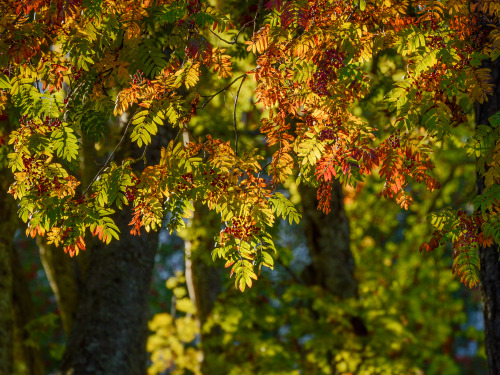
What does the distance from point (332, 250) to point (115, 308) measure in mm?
4845

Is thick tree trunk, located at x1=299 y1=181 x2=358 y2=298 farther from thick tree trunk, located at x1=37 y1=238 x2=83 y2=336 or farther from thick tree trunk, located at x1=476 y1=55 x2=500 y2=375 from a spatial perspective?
thick tree trunk, located at x1=476 y1=55 x2=500 y2=375

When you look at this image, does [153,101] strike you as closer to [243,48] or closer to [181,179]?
[181,179]

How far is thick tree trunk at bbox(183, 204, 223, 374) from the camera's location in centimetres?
1160

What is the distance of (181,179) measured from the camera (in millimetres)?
4121

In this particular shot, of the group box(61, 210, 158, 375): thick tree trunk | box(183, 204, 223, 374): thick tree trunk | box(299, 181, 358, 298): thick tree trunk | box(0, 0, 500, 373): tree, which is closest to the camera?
box(0, 0, 500, 373): tree

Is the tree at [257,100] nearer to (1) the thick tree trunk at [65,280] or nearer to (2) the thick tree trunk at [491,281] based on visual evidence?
Answer: (2) the thick tree trunk at [491,281]

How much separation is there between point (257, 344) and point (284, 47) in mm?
7811

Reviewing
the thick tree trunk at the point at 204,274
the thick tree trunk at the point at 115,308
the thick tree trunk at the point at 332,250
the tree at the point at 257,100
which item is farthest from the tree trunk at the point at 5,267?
the thick tree trunk at the point at 332,250

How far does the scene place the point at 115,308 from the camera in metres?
7.55

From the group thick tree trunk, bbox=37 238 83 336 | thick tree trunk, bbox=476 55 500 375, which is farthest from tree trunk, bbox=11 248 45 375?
thick tree trunk, bbox=476 55 500 375

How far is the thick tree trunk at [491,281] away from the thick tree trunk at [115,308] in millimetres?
4012

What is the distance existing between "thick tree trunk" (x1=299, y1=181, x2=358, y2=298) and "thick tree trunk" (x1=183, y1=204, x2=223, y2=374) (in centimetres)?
185

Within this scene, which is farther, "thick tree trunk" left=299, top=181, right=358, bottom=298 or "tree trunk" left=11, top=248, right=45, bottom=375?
"tree trunk" left=11, top=248, right=45, bottom=375

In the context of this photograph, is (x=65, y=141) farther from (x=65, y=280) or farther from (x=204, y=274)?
(x=204, y=274)
